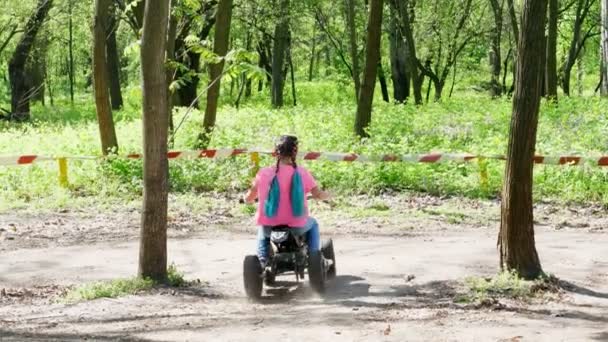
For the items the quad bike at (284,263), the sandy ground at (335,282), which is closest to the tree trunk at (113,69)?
the sandy ground at (335,282)

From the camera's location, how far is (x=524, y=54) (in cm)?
769

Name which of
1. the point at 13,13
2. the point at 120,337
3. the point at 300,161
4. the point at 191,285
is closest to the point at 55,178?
the point at 300,161

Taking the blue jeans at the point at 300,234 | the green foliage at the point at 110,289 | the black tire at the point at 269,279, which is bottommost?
the green foliage at the point at 110,289

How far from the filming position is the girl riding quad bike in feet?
26.7

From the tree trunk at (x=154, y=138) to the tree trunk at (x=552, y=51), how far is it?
16.3 meters

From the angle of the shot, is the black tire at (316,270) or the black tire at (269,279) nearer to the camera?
the black tire at (316,270)

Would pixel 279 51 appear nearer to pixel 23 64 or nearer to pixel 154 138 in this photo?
pixel 23 64

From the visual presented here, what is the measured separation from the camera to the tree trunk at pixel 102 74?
17.4 m

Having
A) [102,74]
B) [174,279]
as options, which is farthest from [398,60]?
[174,279]

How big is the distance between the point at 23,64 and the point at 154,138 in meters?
27.2

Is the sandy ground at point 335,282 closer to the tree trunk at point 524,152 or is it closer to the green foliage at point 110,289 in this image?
the green foliage at point 110,289

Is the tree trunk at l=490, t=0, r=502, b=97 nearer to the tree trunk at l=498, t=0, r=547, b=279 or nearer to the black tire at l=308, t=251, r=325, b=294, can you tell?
the tree trunk at l=498, t=0, r=547, b=279

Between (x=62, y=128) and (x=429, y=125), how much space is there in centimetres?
1230

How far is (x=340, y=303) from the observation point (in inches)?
310
